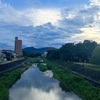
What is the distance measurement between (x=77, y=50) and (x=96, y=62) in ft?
159

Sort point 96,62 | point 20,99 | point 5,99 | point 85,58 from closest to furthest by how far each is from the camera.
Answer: point 5,99
point 20,99
point 96,62
point 85,58

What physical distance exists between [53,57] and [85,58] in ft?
109

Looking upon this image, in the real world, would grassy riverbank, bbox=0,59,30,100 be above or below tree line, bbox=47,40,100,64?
below

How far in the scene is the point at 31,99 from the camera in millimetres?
34875

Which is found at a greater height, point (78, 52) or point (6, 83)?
point (78, 52)

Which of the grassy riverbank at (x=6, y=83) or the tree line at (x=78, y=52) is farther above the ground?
the tree line at (x=78, y=52)

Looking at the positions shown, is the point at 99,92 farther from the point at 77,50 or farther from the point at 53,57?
the point at 53,57

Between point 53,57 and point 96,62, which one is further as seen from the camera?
point 53,57

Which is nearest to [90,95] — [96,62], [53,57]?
[96,62]

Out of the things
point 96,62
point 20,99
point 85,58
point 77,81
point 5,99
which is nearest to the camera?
point 5,99

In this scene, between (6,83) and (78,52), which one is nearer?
(6,83)

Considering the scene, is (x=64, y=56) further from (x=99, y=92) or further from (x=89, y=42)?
(x=99, y=92)

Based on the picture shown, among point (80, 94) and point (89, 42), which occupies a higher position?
point (89, 42)

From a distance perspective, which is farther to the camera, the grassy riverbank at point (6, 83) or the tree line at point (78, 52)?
the tree line at point (78, 52)
